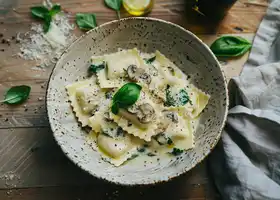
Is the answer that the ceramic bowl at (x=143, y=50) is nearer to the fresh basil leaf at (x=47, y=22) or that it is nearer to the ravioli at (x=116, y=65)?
the ravioli at (x=116, y=65)

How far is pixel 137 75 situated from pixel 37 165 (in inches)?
31.8

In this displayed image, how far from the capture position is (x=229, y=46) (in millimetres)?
3033

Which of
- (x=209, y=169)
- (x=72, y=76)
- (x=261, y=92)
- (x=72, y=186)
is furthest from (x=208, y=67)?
(x=72, y=186)

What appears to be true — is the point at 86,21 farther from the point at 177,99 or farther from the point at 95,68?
the point at 177,99

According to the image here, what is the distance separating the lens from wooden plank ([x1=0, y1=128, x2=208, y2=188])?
108 inches

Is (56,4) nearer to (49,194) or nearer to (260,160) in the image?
(49,194)

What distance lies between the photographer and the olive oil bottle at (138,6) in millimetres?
3092

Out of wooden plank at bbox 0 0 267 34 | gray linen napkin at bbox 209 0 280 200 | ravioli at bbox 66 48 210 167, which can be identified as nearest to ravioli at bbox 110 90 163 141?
ravioli at bbox 66 48 210 167

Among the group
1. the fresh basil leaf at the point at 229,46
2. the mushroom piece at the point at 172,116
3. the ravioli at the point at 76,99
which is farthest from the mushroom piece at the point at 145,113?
the fresh basil leaf at the point at 229,46

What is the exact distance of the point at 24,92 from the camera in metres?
2.92

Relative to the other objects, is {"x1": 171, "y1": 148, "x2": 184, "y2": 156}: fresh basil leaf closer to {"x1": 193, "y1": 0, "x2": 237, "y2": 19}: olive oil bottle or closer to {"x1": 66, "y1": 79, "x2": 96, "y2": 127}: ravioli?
{"x1": 66, "y1": 79, "x2": 96, "y2": 127}: ravioli

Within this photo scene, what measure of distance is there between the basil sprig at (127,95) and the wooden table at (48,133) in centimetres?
51

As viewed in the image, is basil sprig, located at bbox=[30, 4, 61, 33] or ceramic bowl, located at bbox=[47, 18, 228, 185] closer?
ceramic bowl, located at bbox=[47, 18, 228, 185]

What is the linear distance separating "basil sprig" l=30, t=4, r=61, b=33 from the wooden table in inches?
2.4
